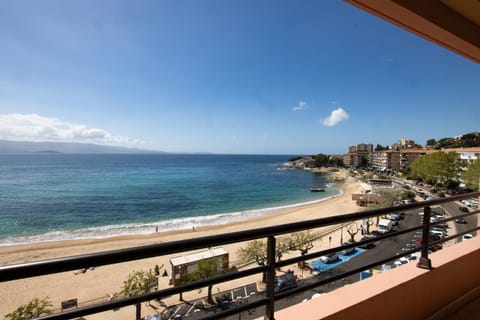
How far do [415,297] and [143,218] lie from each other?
22.9 m

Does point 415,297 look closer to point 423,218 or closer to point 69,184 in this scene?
point 423,218

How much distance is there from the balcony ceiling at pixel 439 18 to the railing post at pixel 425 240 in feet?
4.51

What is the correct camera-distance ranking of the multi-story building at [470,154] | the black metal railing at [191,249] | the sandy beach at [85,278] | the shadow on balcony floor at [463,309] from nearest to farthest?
the black metal railing at [191,249]
the shadow on balcony floor at [463,309]
the sandy beach at [85,278]
the multi-story building at [470,154]

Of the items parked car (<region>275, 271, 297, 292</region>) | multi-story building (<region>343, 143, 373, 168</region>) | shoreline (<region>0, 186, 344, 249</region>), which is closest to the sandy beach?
shoreline (<region>0, 186, 344, 249</region>)

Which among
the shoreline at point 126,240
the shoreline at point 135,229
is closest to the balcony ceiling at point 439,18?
the shoreline at point 126,240

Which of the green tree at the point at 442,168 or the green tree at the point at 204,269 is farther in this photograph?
the green tree at the point at 442,168

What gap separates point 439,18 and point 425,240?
168cm

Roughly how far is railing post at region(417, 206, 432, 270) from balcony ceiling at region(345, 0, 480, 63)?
4.51 ft

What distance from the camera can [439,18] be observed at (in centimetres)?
173

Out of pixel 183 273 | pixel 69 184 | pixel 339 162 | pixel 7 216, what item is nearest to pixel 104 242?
pixel 183 273

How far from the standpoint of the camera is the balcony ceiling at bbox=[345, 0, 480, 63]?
1517 millimetres

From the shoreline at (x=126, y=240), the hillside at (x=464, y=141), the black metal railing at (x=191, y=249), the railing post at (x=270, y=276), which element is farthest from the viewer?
the hillside at (x=464, y=141)

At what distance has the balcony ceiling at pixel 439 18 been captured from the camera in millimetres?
1517

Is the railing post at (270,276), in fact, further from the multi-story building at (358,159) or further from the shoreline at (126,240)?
A: the multi-story building at (358,159)
